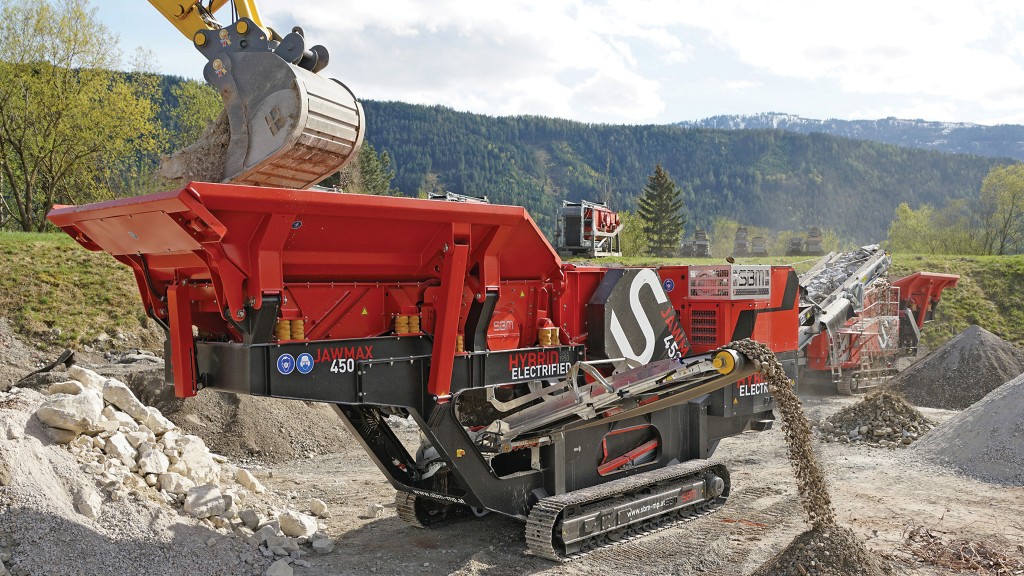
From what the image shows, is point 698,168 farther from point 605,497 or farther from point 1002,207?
point 605,497

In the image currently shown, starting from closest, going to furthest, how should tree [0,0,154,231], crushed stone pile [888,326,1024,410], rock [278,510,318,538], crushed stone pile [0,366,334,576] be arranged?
crushed stone pile [0,366,334,576]
rock [278,510,318,538]
crushed stone pile [888,326,1024,410]
tree [0,0,154,231]

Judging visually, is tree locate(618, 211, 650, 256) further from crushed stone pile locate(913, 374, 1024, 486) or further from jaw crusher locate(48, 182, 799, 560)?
jaw crusher locate(48, 182, 799, 560)

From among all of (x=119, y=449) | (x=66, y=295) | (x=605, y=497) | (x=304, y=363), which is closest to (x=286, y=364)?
(x=304, y=363)

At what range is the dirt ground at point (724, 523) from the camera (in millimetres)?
6805

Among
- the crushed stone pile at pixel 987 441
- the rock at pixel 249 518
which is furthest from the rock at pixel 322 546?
the crushed stone pile at pixel 987 441

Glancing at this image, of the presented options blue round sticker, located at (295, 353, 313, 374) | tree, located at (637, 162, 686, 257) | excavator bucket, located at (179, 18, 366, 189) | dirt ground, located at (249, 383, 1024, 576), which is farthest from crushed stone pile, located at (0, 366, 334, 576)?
tree, located at (637, 162, 686, 257)

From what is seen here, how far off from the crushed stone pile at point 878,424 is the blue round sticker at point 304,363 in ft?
31.2

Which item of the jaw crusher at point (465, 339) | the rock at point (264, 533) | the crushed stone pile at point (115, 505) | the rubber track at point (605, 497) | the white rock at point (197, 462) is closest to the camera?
the jaw crusher at point (465, 339)

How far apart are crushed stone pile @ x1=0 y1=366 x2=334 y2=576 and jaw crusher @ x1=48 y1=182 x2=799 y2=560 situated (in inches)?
48.6

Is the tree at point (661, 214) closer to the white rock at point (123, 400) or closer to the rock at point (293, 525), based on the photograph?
the white rock at point (123, 400)

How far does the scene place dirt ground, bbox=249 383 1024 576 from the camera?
6.80 meters

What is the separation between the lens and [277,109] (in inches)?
220

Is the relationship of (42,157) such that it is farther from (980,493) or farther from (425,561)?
(980,493)

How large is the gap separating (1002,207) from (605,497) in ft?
164
